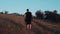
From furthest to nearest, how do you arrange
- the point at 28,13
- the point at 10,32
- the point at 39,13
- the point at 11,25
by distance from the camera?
the point at 39,13 < the point at 11,25 < the point at 10,32 < the point at 28,13

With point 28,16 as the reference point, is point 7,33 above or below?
below

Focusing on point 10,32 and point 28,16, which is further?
point 10,32

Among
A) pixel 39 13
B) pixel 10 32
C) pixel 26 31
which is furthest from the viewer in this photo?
pixel 39 13

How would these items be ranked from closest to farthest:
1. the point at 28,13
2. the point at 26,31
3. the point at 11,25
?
1. the point at 28,13
2. the point at 26,31
3. the point at 11,25

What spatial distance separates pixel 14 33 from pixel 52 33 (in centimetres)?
578

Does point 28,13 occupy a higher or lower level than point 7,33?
higher

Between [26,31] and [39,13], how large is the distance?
30.0 m

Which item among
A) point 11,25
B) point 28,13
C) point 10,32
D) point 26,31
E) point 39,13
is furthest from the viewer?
point 39,13

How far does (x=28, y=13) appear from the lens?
19594mm

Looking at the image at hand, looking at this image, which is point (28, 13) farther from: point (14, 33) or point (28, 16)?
point (14, 33)

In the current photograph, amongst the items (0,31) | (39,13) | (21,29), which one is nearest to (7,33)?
(0,31)

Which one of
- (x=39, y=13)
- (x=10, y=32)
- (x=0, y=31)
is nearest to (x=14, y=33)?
(x=10, y=32)

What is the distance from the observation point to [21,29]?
24.0 metres

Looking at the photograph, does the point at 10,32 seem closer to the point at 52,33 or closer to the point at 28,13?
the point at 28,13
